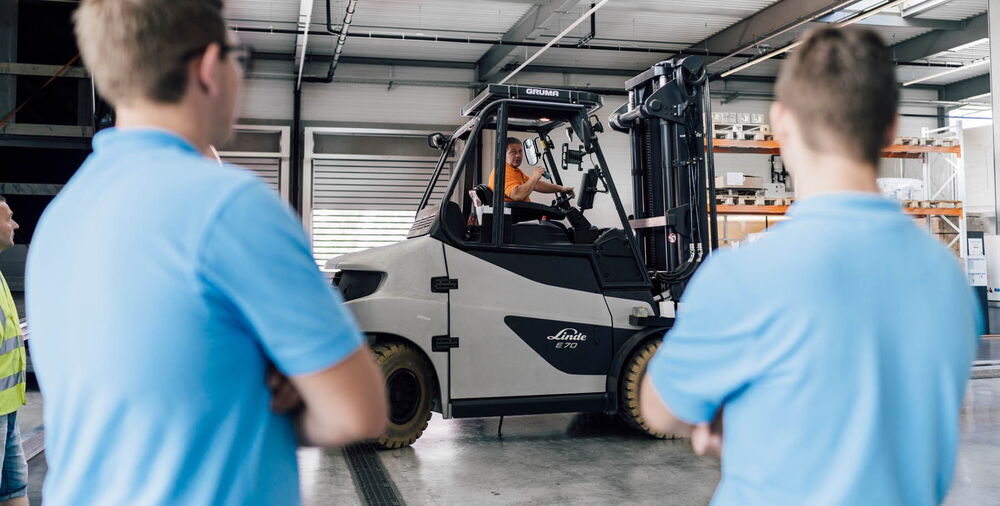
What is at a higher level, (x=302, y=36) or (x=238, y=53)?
(x=302, y=36)

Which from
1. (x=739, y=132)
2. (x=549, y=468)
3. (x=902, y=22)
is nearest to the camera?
(x=549, y=468)

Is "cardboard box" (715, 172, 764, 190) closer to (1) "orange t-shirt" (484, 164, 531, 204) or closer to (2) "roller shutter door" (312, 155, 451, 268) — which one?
(2) "roller shutter door" (312, 155, 451, 268)

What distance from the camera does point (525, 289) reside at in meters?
6.35

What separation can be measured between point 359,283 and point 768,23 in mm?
10697

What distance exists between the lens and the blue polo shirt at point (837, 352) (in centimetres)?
116

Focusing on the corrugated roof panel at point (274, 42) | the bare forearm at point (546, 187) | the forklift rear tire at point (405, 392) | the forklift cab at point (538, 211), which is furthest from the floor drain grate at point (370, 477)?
the corrugated roof panel at point (274, 42)

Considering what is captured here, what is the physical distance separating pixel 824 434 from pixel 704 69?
6.27 m

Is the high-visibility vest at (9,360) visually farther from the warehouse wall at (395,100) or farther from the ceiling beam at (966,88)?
the ceiling beam at (966,88)

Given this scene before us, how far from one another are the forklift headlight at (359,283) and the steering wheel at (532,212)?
114 centimetres

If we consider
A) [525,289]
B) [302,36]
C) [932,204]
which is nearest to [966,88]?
[932,204]

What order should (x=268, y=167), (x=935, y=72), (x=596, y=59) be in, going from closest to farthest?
(x=268, y=167) < (x=596, y=59) < (x=935, y=72)

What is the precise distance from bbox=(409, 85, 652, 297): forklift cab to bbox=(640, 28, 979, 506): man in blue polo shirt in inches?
192

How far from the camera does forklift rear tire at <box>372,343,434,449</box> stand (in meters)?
6.18

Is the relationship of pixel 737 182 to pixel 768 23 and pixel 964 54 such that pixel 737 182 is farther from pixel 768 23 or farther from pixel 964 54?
pixel 964 54
